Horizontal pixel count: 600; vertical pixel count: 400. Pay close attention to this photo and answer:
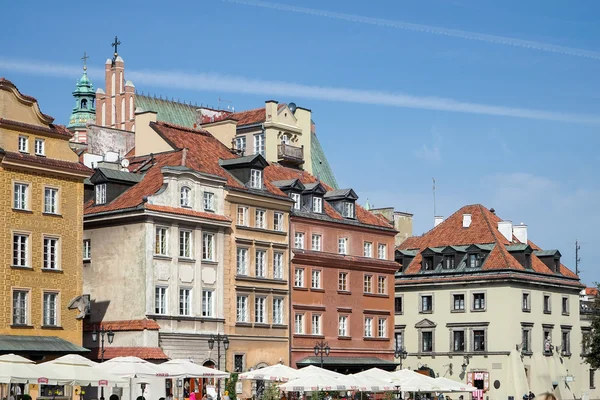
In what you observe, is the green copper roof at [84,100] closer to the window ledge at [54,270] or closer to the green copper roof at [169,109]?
the green copper roof at [169,109]

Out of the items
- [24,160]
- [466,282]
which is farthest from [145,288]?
[466,282]

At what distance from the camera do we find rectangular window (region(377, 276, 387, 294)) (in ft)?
255

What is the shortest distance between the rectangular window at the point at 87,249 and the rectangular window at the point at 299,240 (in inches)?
526

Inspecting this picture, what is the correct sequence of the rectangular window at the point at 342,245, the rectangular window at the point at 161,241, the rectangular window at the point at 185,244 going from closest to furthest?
1. the rectangular window at the point at 161,241
2. the rectangular window at the point at 185,244
3. the rectangular window at the point at 342,245

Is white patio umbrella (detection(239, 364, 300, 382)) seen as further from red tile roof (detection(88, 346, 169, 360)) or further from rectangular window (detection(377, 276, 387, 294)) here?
rectangular window (detection(377, 276, 387, 294))

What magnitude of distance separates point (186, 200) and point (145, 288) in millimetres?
5609

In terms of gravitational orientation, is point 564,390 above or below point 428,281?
below

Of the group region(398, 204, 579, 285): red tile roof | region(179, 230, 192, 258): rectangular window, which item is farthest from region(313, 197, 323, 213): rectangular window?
region(398, 204, 579, 285): red tile roof

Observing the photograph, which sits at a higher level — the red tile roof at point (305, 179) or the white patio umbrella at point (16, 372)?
the red tile roof at point (305, 179)

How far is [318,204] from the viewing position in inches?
2926

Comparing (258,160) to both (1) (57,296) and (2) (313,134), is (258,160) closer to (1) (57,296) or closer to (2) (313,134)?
(1) (57,296)

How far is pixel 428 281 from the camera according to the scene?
88812 mm

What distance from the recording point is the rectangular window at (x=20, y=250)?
179 ft

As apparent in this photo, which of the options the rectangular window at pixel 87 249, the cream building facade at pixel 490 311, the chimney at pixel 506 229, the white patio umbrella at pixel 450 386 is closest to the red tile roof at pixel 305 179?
the cream building facade at pixel 490 311
